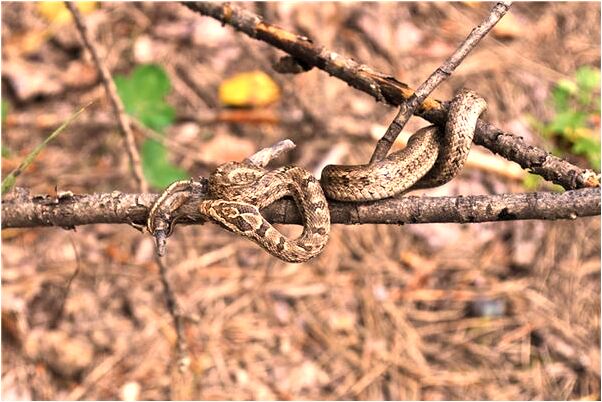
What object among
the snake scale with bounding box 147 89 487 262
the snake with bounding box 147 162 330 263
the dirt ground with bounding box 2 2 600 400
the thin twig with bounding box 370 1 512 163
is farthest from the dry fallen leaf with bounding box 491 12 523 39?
the snake with bounding box 147 162 330 263

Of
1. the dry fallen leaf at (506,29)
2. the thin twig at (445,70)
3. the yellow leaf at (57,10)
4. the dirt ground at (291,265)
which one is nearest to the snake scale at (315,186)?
the thin twig at (445,70)

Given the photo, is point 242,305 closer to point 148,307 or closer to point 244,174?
point 148,307

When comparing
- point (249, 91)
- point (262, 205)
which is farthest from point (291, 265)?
point (262, 205)

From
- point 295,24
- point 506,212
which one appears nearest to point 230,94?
point 295,24

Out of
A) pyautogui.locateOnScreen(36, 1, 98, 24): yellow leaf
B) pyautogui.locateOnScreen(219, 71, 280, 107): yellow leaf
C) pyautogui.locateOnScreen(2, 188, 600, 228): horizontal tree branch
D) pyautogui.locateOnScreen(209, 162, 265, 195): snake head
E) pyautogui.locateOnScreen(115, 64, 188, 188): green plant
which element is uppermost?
pyautogui.locateOnScreen(36, 1, 98, 24): yellow leaf

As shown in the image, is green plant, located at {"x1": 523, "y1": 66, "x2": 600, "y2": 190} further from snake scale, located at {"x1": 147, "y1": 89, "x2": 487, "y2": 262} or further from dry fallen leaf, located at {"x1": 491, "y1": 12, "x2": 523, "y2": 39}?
snake scale, located at {"x1": 147, "y1": 89, "x2": 487, "y2": 262}

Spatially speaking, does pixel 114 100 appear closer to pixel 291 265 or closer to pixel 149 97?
pixel 149 97
